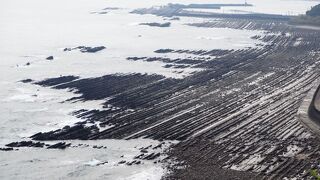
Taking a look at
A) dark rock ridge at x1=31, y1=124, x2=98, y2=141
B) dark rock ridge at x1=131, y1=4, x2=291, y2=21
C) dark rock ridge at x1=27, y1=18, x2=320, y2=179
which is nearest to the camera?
dark rock ridge at x1=27, y1=18, x2=320, y2=179

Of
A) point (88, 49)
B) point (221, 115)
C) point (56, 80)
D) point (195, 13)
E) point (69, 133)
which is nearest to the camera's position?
point (69, 133)

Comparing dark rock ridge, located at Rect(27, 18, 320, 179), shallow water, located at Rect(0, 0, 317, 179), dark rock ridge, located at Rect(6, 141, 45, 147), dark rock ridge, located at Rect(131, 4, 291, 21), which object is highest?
dark rock ridge, located at Rect(131, 4, 291, 21)

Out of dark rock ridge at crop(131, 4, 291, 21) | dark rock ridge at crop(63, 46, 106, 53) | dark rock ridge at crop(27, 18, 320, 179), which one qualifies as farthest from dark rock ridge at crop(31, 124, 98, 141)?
dark rock ridge at crop(131, 4, 291, 21)

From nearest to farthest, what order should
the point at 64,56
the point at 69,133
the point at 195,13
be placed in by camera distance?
the point at 69,133 < the point at 64,56 < the point at 195,13

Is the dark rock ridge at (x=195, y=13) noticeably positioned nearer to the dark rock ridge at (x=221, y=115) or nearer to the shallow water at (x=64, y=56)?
the shallow water at (x=64, y=56)

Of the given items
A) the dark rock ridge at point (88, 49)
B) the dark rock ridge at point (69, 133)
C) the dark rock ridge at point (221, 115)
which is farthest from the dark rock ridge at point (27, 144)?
the dark rock ridge at point (88, 49)

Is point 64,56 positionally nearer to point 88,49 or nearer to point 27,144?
point 88,49

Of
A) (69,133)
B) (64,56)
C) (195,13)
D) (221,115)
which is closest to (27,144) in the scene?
(69,133)

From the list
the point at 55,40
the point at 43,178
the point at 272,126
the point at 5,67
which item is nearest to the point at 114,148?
the point at 43,178

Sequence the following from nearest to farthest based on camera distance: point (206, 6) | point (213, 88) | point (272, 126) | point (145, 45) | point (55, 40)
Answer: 1. point (272, 126)
2. point (213, 88)
3. point (145, 45)
4. point (55, 40)
5. point (206, 6)

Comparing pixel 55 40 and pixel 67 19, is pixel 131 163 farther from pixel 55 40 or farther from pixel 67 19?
pixel 67 19

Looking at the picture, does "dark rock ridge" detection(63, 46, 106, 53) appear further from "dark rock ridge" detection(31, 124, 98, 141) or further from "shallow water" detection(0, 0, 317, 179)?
"dark rock ridge" detection(31, 124, 98, 141)
